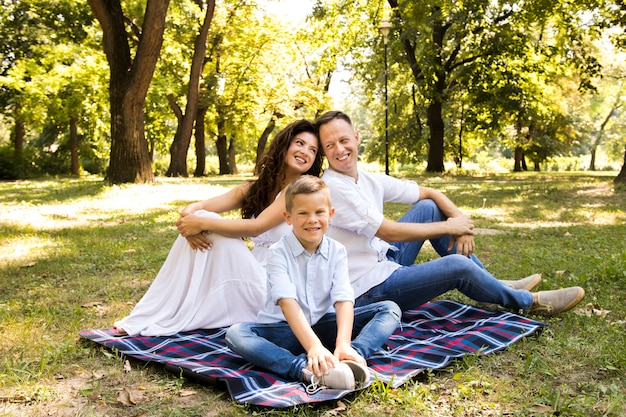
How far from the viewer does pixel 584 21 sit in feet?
53.8

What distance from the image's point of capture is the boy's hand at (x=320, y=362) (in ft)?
9.02

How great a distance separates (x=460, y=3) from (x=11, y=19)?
19.7 m

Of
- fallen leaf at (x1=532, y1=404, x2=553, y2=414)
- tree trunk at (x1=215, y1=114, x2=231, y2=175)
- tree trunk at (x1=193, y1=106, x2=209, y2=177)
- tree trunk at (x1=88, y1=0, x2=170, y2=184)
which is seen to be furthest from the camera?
tree trunk at (x1=215, y1=114, x2=231, y2=175)

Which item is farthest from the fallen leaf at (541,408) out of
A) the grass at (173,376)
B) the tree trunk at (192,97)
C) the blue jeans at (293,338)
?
the tree trunk at (192,97)

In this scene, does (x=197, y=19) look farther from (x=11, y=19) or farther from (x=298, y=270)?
(x=298, y=270)

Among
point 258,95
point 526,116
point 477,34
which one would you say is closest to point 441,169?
point 526,116

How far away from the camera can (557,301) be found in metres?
3.99

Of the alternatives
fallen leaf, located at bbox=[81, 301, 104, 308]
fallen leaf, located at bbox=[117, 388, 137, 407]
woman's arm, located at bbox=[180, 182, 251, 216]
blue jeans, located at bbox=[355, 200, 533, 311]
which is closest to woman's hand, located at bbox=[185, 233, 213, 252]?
woman's arm, located at bbox=[180, 182, 251, 216]

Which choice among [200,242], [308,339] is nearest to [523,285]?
[308,339]

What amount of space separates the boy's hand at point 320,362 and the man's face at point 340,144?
4.45ft

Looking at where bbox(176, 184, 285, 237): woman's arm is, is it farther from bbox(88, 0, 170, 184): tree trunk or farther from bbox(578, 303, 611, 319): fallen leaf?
bbox(88, 0, 170, 184): tree trunk

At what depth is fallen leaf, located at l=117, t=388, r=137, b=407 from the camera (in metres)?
2.71

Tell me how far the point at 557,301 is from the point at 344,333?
183 cm

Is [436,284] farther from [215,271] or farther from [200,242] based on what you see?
[200,242]
